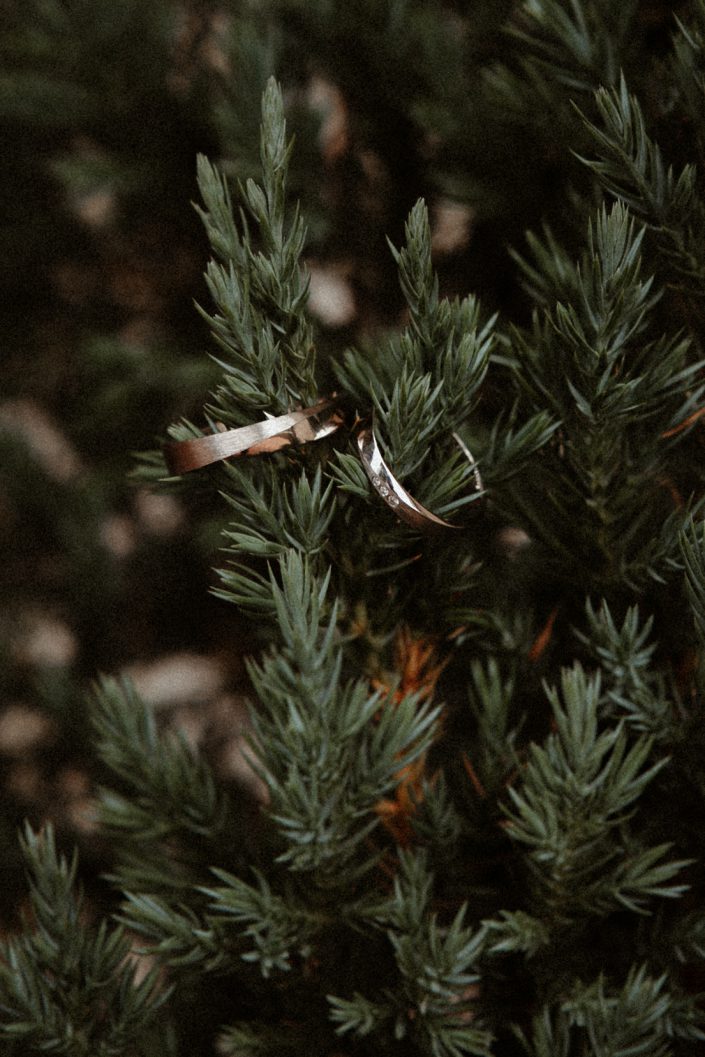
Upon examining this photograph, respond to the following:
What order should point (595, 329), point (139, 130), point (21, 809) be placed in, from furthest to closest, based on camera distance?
point (21, 809)
point (139, 130)
point (595, 329)

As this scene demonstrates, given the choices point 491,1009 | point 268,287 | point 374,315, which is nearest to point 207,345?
point 374,315

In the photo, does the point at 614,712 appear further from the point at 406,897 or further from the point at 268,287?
the point at 268,287

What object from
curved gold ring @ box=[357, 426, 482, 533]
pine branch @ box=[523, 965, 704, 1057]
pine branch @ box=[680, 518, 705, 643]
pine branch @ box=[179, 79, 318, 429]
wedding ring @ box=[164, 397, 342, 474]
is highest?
pine branch @ box=[179, 79, 318, 429]

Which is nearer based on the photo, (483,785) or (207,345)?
(483,785)

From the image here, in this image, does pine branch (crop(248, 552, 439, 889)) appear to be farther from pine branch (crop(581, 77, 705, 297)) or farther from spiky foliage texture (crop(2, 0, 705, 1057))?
pine branch (crop(581, 77, 705, 297))

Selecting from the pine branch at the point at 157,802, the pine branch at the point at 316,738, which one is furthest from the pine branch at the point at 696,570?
the pine branch at the point at 157,802

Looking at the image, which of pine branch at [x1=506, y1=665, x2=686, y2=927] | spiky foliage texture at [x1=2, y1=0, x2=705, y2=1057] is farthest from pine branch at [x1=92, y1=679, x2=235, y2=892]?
pine branch at [x1=506, y1=665, x2=686, y2=927]

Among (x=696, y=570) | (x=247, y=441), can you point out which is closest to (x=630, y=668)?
(x=696, y=570)
